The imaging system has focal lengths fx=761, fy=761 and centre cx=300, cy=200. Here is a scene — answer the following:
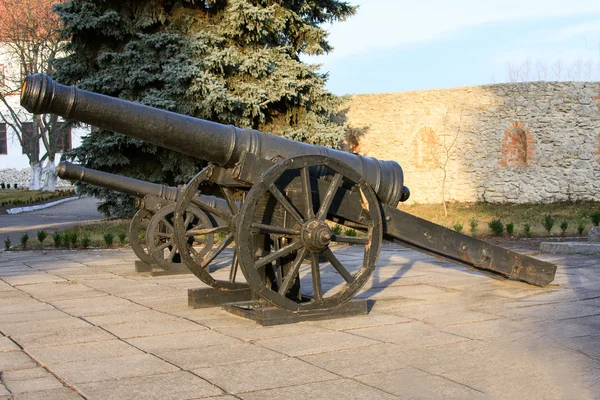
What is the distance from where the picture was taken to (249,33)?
17.6m

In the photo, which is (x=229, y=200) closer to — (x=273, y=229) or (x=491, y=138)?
(x=273, y=229)

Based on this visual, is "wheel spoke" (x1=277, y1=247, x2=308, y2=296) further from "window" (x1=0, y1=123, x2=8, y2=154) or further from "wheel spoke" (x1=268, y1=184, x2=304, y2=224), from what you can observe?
"window" (x1=0, y1=123, x2=8, y2=154)

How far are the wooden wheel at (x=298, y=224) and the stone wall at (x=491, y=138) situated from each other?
16.4 metres

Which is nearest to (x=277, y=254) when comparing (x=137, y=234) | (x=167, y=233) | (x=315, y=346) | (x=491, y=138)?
(x=315, y=346)

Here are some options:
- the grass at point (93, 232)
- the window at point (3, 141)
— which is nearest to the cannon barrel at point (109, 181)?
the grass at point (93, 232)

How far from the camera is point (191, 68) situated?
1667 cm

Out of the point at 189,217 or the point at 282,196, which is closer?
the point at 282,196

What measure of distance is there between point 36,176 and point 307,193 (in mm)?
36106

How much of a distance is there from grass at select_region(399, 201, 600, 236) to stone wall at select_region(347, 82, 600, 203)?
20.8 inches

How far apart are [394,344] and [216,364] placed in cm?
120

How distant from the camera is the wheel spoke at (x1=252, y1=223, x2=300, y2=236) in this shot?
5.48m

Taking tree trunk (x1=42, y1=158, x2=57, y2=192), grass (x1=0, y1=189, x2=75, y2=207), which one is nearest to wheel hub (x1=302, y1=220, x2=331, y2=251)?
grass (x1=0, y1=189, x2=75, y2=207)

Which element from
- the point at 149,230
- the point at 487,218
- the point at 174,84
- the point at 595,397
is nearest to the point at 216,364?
the point at 595,397

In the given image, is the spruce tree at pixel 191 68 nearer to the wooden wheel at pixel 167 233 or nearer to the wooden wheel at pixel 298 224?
the wooden wheel at pixel 167 233
